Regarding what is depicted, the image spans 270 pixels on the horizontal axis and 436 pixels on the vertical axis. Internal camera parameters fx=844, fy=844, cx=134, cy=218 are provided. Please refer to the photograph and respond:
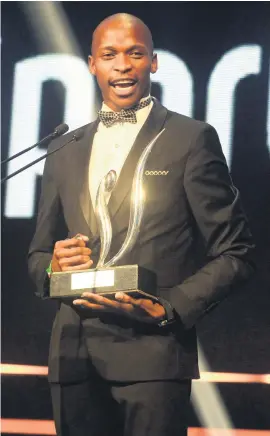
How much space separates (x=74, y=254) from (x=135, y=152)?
35 cm

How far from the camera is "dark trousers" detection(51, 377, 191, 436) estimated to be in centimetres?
194

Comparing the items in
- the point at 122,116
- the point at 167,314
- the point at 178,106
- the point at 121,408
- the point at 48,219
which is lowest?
the point at 121,408

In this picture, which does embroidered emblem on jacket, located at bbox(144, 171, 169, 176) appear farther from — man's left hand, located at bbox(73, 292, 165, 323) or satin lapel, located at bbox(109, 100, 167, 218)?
man's left hand, located at bbox(73, 292, 165, 323)

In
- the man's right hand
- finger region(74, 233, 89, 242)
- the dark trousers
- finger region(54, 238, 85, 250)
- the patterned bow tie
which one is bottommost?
the dark trousers

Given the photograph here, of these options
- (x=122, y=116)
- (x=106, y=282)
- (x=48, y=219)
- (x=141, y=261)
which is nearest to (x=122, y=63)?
(x=122, y=116)

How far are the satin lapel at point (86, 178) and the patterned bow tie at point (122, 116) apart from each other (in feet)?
0.19

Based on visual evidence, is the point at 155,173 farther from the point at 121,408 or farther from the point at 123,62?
the point at 121,408

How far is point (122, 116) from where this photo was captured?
2246 millimetres

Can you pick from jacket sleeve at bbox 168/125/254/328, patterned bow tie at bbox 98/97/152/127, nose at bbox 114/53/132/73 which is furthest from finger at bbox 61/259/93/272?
nose at bbox 114/53/132/73

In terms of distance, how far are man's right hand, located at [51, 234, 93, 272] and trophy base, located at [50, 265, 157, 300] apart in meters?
0.02

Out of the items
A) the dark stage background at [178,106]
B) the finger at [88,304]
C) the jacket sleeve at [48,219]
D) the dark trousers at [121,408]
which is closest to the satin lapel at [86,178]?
the jacket sleeve at [48,219]

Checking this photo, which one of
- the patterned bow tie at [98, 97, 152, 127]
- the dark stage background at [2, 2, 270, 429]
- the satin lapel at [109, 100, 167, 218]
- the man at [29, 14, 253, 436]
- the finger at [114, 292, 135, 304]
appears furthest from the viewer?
the dark stage background at [2, 2, 270, 429]

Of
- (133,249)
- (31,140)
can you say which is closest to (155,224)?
A: (133,249)

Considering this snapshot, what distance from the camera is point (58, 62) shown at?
301cm
